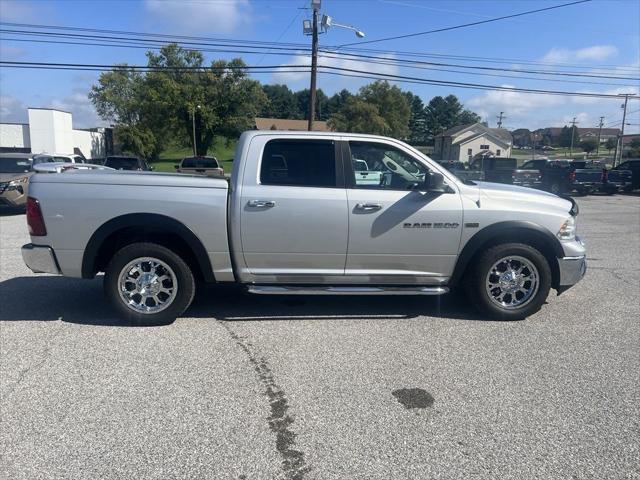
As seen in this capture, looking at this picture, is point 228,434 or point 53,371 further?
point 53,371

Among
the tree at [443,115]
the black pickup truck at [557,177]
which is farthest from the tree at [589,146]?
the black pickup truck at [557,177]

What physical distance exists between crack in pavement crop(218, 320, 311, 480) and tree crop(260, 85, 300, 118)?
137m

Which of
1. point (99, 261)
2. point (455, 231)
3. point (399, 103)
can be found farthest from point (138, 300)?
point (399, 103)

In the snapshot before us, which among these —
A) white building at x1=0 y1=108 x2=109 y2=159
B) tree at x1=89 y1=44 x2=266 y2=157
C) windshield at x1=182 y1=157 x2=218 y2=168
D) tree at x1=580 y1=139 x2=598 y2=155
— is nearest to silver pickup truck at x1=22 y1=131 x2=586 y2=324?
windshield at x1=182 y1=157 x2=218 y2=168

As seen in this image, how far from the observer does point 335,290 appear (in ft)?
17.2

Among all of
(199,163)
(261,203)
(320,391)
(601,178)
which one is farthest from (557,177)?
(320,391)

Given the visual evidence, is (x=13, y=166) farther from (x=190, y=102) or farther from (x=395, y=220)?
(x=190, y=102)

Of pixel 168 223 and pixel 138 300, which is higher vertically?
pixel 168 223

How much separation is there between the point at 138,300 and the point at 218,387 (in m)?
1.82

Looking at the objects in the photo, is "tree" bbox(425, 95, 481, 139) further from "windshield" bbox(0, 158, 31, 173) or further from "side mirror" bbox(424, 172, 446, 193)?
"side mirror" bbox(424, 172, 446, 193)

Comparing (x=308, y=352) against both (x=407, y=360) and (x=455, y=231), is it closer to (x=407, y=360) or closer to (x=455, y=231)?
(x=407, y=360)

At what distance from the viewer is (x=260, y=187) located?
16.8ft

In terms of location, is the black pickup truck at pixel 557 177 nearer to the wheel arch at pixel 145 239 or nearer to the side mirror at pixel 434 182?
the side mirror at pixel 434 182

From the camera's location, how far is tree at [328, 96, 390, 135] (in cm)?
6525
